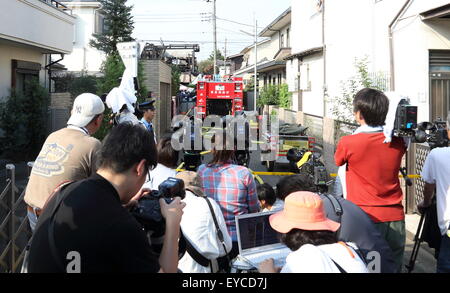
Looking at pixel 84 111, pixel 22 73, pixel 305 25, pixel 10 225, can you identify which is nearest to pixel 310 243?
pixel 84 111

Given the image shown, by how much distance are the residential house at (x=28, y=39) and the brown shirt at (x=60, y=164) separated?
9.14m

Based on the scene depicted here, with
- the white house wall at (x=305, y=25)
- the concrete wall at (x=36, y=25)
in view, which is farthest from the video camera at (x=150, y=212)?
the white house wall at (x=305, y=25)

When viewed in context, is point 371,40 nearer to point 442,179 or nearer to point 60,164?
point 442,179

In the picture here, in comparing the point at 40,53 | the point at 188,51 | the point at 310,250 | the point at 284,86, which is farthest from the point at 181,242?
the point at 188,51

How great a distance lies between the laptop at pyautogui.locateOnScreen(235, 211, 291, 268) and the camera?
9.08 ft

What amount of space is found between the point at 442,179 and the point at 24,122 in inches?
426

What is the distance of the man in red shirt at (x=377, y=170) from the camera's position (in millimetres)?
3203

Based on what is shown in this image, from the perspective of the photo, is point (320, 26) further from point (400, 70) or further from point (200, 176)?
point (200, 176)

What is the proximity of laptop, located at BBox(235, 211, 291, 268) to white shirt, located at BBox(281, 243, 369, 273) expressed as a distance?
2.35 ft

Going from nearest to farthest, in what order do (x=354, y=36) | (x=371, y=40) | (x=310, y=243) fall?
1. (x=310, y=243)
2. (x=371, y=40)
3. (x=354, y=36)

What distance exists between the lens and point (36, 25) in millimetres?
12930

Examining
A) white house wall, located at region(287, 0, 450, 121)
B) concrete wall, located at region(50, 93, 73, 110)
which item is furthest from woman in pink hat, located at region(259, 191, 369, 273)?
concrete wall, located at region(50, 93, 73, 110)

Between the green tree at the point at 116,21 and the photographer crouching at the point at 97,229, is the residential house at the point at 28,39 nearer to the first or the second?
the photographer crouching at the point at 97,229

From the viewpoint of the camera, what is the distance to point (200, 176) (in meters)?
3.51
